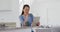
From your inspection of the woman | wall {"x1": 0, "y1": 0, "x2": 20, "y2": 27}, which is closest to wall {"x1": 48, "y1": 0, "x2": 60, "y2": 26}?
the woman

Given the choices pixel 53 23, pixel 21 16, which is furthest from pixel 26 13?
pixel 53 23

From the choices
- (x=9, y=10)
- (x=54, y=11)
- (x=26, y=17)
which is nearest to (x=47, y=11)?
(x=54, y=11)

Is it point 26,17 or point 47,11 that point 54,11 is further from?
point 26,17

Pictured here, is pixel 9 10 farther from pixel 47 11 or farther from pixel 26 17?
pixel 47 11

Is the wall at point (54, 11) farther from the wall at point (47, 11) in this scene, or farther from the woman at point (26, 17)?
the woman at point (26, 17)

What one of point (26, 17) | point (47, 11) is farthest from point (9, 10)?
point (47, 11)

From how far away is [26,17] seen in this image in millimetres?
Result: 1446

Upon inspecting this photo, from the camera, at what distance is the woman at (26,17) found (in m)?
1.43

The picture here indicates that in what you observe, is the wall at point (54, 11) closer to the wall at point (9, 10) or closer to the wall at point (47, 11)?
the wall at point (47, 11)

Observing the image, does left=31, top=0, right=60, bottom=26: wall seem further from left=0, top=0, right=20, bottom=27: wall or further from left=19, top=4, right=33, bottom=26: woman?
left=0, top=0, right=20, bottom=27: wall

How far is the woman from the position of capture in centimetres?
143

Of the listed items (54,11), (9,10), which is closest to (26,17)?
(9,10)

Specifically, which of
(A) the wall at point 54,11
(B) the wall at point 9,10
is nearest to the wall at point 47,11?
(A) the wall at point 54,11

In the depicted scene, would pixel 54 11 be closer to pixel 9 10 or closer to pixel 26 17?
pixel 26 17
